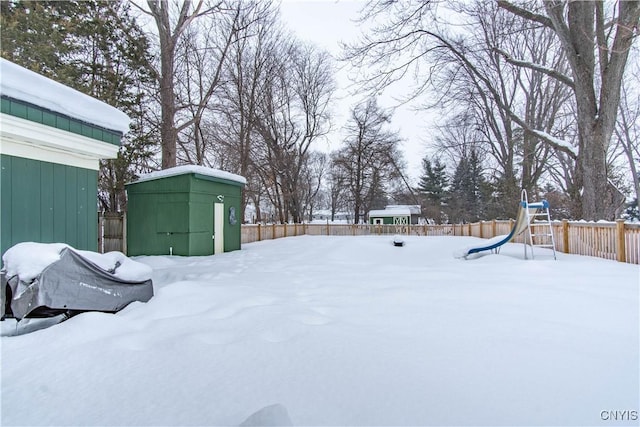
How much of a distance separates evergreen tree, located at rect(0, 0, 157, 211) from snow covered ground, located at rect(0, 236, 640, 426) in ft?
28.7

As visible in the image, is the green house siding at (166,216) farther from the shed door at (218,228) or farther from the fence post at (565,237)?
the fence post at (565,237)

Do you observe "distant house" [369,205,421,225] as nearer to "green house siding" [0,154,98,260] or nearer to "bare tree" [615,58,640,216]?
"bare tree" [615,58,640,216]

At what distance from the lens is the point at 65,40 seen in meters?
9.90

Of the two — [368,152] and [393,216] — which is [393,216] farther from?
[368,152]

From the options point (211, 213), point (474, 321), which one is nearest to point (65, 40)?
point (211, 213)

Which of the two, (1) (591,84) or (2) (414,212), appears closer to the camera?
(1) (591,84)

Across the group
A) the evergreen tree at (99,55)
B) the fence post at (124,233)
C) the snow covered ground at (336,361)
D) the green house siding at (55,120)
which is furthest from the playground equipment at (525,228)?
the evergreen tree at (99,55)

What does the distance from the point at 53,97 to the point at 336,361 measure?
4.53 m

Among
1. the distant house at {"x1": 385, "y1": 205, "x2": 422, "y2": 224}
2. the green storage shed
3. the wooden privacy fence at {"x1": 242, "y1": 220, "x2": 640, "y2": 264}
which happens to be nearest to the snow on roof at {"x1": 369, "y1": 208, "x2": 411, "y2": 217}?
the distant house at {"x1": 385, "y1": 205, "x2": 422, "y2": 224}

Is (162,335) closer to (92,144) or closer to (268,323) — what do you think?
(268,323)

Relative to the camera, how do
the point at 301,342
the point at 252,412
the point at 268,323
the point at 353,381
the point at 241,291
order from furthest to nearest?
1. the point at 241,291
2. the point at 268,323
3. the point at 301,342
4. the point at 353,381
5. the point at 252,412

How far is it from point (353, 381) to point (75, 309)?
2699 millimetres

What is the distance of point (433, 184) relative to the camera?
33.5m

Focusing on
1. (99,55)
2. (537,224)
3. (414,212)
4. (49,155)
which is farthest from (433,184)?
(49,155)
